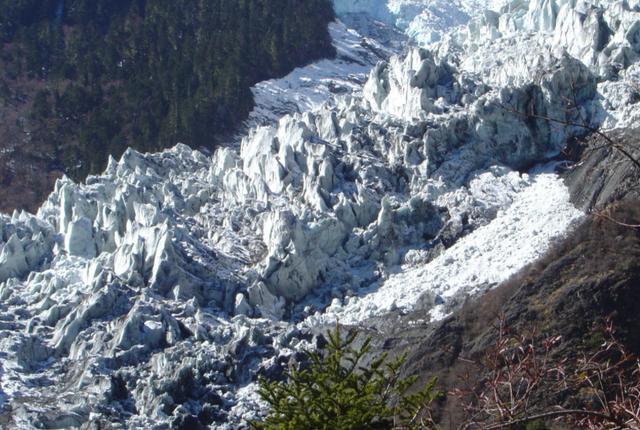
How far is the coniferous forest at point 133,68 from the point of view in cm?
7894

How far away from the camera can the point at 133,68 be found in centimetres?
9325

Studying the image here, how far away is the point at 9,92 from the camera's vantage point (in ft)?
303

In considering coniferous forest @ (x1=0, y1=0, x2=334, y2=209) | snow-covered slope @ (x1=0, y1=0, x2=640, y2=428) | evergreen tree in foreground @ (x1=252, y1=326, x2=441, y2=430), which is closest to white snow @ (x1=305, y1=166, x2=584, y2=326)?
snow-covered slope @ (x1=0, y1=0, x2=640, y2=428)

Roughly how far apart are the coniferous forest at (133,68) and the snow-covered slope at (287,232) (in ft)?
57.8

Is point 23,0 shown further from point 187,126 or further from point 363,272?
point 363,272

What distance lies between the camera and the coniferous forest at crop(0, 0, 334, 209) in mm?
78938

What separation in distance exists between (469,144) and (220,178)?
14363 millimetres

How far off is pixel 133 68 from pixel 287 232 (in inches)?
1977

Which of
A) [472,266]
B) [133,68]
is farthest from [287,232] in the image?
[133,68]

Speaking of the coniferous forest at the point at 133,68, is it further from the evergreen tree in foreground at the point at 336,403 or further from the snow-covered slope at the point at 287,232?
the evergreen tree in foreground at the point at 336,403

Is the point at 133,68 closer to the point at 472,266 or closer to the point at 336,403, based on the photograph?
the point at 472,266

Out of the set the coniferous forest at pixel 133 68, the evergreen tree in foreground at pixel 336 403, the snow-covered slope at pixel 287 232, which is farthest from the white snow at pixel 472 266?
the coniferous forest at pixel 133 68

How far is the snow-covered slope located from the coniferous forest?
1761cm

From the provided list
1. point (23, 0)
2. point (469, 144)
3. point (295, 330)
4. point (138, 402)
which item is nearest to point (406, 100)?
point (469, 144)
